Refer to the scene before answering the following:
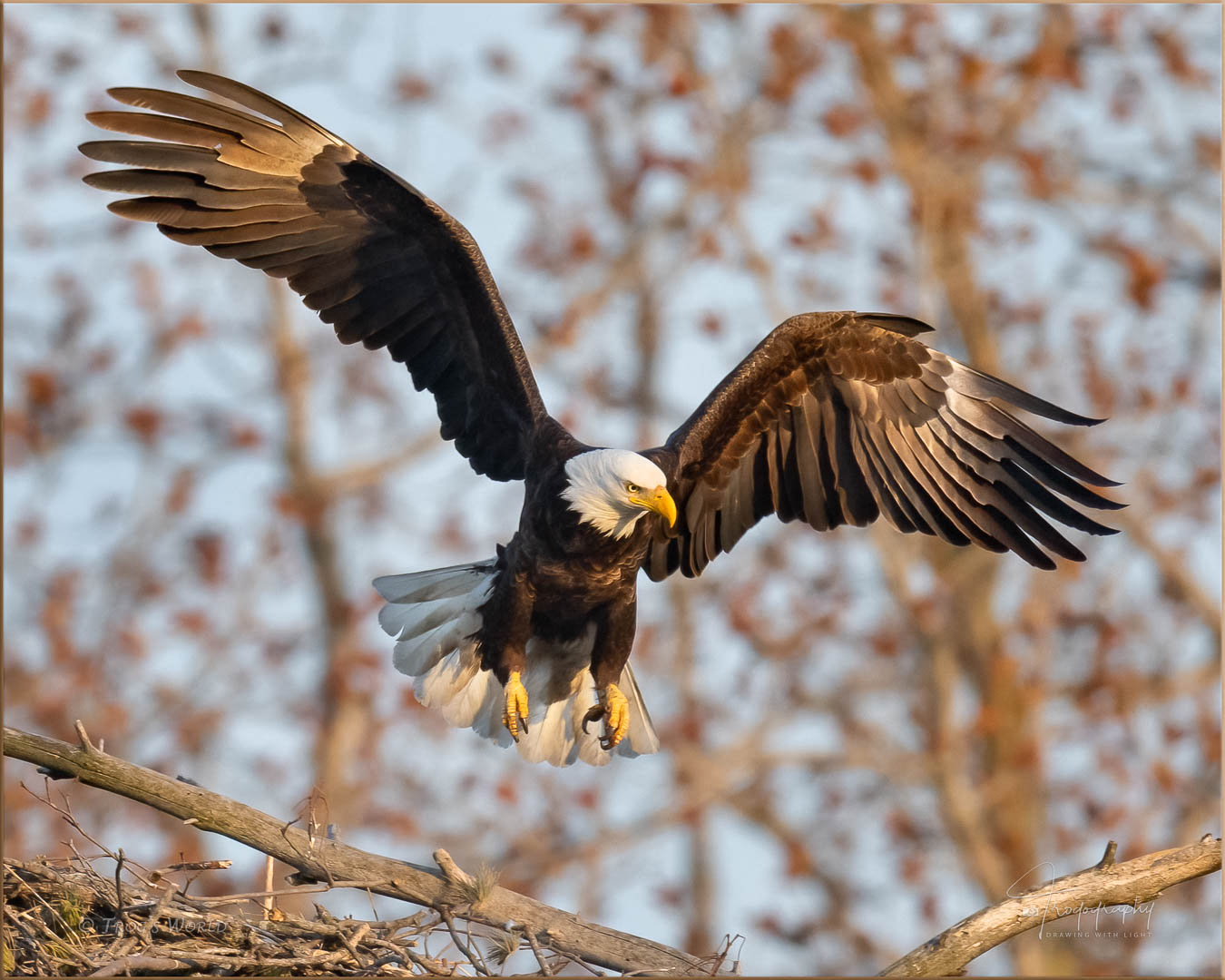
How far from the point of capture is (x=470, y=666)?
6051 mm

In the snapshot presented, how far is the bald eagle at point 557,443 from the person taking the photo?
5555 millimetres

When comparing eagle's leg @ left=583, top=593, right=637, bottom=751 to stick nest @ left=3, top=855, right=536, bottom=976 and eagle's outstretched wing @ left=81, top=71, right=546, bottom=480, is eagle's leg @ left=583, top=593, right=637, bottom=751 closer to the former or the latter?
eagle's outstretched wing @ left=81, top=71, right=546, bottom=480

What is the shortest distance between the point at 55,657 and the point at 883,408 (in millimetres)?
9464

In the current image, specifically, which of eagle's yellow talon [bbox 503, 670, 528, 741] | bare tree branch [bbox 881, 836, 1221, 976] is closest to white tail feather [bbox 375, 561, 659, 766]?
eagle's yellow talon [bbox 503, 670, 528, 741]

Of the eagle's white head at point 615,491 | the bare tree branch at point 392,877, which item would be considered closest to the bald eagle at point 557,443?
the eagle's white head at point 615,491

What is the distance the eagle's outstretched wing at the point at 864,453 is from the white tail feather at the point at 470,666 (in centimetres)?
52

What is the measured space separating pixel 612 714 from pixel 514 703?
15.7 inches

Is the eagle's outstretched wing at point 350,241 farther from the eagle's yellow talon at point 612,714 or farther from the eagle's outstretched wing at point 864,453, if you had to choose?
the eagle's yellow talon at point 612,714

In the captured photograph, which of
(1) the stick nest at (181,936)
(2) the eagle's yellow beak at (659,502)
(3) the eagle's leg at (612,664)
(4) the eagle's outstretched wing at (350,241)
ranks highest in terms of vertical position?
(4) the eagle's outstretched wing at (350,241)

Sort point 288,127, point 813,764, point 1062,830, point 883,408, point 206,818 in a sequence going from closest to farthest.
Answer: point 206,818 → point 288,127 → point 883,408 → point 813,764 → point 1062,830

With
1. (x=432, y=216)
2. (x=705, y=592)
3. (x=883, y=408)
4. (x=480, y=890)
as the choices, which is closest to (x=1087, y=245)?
(x=705, y=592)

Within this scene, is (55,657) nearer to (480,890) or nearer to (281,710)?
(281,710)

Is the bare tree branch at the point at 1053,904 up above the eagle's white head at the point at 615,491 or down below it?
below

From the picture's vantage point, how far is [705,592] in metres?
13.1
